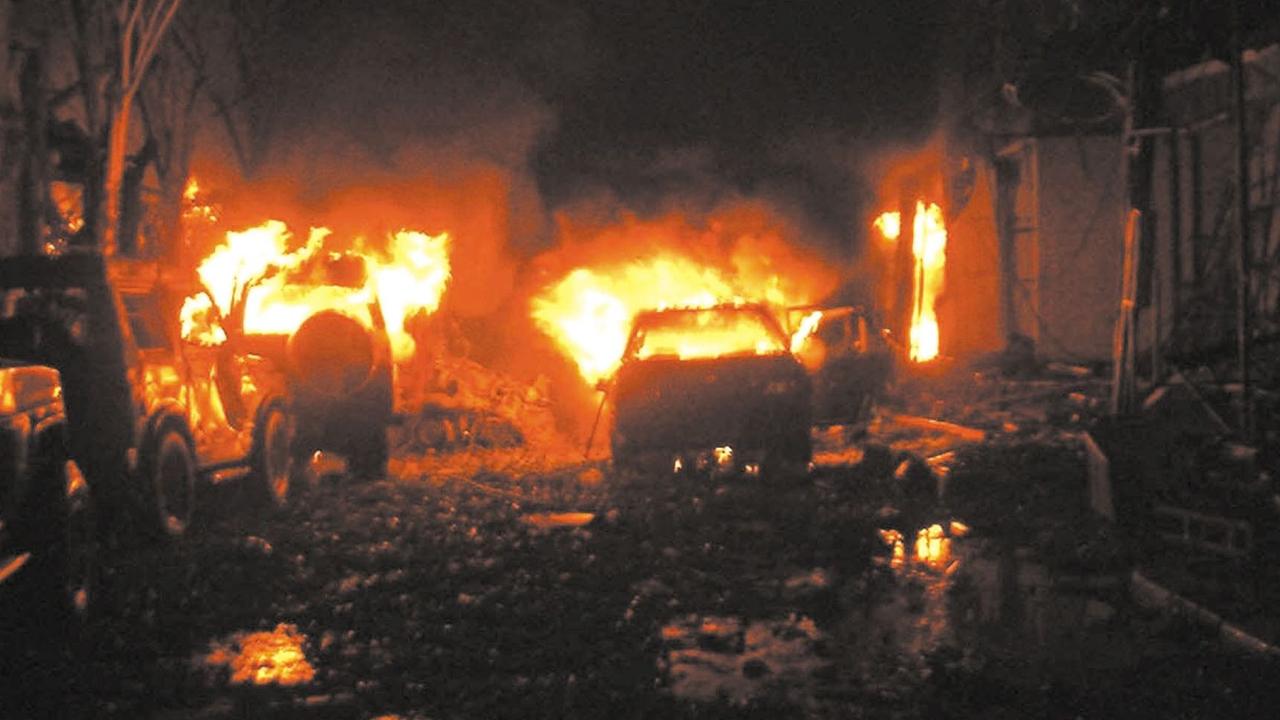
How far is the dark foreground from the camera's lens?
4.69 metres

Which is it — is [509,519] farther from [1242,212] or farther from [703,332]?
[1242,212]

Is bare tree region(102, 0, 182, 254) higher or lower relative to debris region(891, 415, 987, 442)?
higher

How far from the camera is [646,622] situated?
5898 millimetres

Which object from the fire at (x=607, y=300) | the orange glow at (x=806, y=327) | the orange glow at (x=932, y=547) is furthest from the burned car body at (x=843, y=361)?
the orange glow at (x=932, y=547)

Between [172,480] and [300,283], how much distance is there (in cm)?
363

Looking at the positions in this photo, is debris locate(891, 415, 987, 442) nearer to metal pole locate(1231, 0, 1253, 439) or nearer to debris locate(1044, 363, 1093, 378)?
debris locate(1044, 363, 1093, 378)

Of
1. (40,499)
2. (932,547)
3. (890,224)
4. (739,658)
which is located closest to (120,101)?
(40,499)

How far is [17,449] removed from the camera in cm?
519

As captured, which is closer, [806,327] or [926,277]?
[806,327]

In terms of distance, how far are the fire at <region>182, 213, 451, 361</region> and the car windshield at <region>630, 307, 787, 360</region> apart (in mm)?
2994

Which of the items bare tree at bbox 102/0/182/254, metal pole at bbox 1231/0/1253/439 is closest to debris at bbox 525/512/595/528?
metal pole at bbox 1231/0/1253/439

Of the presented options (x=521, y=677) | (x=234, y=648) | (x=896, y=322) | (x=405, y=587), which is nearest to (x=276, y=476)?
(x=405, y=587)

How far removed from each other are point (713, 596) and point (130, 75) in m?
12.6

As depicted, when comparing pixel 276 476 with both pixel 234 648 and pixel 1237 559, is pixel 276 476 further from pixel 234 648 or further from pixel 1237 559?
pixel 1237 559
